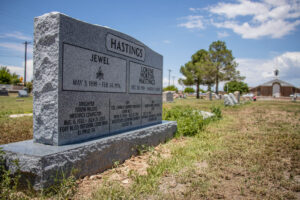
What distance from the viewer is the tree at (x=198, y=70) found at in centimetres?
4300

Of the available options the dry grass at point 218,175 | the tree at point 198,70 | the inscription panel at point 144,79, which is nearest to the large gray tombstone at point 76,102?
the inscription panel at point 144,79

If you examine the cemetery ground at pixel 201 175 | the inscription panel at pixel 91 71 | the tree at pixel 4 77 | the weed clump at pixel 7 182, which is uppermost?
the tree at pixel 4 77

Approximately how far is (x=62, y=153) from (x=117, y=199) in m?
0.89

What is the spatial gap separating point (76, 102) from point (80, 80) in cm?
35

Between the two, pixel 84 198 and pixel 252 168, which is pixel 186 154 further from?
pixel 84 198

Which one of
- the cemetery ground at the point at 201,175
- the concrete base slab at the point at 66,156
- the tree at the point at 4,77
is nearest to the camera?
the concrete base slab at the point at 66,156

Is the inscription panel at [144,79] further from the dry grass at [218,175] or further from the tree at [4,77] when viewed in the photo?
the tree at [4,77]

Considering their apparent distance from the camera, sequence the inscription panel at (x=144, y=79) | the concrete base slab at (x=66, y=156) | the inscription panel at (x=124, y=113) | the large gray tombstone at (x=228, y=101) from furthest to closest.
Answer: the large gray tombstone at (x=228, y=101) < the inscription panel at (x=144, y=79) < the inscription panel at (x=124, y=113) < the concrete base slab at (x=66, y=156)

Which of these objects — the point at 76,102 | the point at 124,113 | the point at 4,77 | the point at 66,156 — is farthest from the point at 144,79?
the point at 4,77

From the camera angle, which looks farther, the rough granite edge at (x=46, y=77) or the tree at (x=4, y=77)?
the tree at (x=4, y=77)

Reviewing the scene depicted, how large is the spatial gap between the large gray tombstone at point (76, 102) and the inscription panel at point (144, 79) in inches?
8.3

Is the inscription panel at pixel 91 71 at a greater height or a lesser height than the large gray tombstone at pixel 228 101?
greater

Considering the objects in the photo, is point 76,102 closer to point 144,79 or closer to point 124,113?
point 124,113

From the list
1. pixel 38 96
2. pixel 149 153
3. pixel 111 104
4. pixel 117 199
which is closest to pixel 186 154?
pixel 149 153
